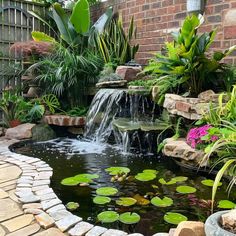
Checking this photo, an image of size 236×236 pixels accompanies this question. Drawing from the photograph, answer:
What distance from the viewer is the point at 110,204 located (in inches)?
100

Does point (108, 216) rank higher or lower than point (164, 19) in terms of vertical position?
lower

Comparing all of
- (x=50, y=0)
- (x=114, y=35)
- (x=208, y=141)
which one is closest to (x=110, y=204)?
(x=208, y=141)

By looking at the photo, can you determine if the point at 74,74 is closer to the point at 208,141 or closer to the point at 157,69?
the point at 157,69

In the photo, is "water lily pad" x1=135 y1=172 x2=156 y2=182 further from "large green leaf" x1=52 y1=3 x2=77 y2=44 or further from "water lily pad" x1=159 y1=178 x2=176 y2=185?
"large green leaf" x1=52 y1=3 x2=77 y2=44

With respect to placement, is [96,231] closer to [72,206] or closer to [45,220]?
[45,220]

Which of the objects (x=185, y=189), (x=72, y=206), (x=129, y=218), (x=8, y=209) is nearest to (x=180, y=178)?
(x=185, y=189)

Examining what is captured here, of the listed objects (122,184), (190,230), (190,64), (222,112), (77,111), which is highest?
(190,64)

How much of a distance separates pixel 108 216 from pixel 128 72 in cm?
340

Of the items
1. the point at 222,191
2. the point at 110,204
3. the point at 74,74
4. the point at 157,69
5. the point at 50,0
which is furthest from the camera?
the point at 50,0

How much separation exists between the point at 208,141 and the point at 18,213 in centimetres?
191

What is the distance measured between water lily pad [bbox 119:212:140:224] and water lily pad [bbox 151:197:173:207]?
0.25 meters

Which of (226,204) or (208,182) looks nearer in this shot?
(226,204)

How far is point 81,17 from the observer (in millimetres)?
6168

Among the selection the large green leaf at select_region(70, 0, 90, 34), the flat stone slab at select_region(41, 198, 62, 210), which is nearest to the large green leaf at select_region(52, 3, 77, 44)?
the large green leaf at select_region(70, 0, 90, 34)
